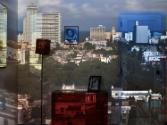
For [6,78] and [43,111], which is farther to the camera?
[43,111]

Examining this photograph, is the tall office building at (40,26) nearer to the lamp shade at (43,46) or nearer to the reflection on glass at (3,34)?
the lamp shade at (43,46)

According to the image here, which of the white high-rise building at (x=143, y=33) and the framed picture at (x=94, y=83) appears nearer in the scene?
the framed picture at (x=94, y=83)

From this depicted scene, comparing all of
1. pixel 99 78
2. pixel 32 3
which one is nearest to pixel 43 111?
pixel 99 78

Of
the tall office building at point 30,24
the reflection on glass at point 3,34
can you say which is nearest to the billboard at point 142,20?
the tall office building at point 30,24

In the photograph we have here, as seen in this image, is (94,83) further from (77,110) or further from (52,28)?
(52,28)

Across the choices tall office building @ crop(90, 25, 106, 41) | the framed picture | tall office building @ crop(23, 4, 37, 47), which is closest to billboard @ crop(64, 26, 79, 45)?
tall office building @ crop(90, 25, 106, 41)

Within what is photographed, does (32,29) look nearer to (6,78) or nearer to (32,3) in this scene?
(32,3)
